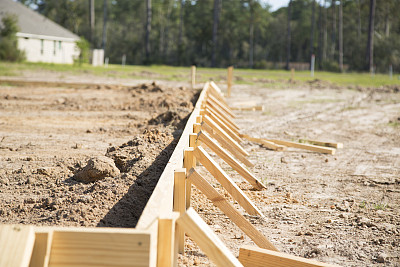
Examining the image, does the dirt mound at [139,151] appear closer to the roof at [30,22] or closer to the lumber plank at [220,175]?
the lumber plank at [220,175]


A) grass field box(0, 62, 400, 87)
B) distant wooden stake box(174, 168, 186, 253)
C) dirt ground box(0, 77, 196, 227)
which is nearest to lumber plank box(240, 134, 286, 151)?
dirt ground box(0, 77, 196, 227)

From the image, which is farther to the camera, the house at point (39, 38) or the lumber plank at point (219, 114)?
the house at point (39, 38)

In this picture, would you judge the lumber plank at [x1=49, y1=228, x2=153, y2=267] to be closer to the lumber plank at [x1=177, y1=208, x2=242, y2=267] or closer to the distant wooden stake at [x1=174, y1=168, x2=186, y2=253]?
the lumber plank at [x1=177, y1=208, x2=242, y2=267]

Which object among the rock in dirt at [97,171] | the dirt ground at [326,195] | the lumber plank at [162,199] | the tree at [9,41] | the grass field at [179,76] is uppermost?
the tree at [9,41]

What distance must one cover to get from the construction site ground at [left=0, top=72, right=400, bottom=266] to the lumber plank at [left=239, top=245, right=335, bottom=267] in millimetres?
494

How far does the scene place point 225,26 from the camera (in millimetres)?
67625

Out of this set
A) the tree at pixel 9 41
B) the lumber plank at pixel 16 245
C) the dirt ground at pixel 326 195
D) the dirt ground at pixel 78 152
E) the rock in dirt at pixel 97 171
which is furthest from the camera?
the tree at pixel 9 41

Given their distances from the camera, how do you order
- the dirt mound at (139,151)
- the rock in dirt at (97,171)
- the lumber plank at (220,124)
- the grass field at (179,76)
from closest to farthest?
the rock in dirt at (97,171)
the dirt mound at (139,151)
the lumber plank at (220,124)
the grass field at (179,76)

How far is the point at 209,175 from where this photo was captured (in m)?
5.91

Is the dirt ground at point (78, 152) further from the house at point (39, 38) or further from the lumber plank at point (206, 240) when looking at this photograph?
the house at point (39, 38)

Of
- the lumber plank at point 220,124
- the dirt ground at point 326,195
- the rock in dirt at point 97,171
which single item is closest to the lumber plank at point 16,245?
the dirt ground at point 326,195

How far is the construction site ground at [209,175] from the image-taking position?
145 inches

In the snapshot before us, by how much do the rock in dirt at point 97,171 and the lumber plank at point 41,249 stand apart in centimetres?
226

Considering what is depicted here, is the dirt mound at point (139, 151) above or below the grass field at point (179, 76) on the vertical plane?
below
